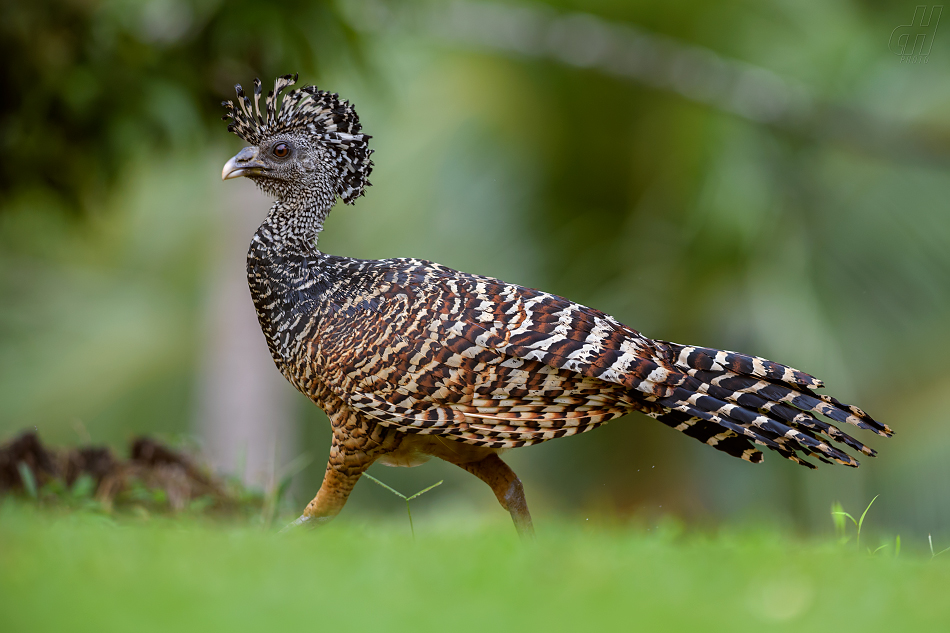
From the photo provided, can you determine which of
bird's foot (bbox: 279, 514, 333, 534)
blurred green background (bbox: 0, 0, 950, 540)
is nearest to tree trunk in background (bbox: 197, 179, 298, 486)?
blurred green background (bbox: 0, 0, 950, 540)

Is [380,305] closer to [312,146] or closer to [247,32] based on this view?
[312,146]

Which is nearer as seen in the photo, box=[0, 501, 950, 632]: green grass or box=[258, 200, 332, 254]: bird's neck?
box=[0, 501, 950, 632]: green grass

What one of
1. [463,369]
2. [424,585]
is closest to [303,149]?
[463,369]

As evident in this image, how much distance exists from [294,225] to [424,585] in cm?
256

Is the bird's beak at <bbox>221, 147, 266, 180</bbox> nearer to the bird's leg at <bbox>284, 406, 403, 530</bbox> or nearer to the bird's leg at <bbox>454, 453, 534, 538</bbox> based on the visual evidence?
the bird's leg at <bbox>284, 406, 403, 530</bbox>

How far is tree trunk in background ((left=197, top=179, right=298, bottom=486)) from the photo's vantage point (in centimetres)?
1329

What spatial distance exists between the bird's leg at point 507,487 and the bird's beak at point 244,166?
1831 millimetres

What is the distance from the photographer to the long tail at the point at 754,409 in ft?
13.2

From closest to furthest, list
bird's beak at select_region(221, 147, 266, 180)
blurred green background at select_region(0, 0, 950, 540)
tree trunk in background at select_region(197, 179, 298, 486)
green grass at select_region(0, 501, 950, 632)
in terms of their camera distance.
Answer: green grass at select_region(0, 501, 950, 632)
bird's beak at select_region(221, 147, 266, 180)
blurred green background at select_region(0, 0, 950, 540)
tree trunk in background at select_region(197, 179, 298, 486)

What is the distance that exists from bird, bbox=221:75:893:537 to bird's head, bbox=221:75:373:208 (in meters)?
0.01

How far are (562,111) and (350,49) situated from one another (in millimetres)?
8177

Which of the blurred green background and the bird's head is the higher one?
the blurred green background

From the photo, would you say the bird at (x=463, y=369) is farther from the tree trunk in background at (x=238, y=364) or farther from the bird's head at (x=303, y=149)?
the tree trunk in background at (x=238, y=364)

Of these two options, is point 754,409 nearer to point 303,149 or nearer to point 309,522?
point 309,522
